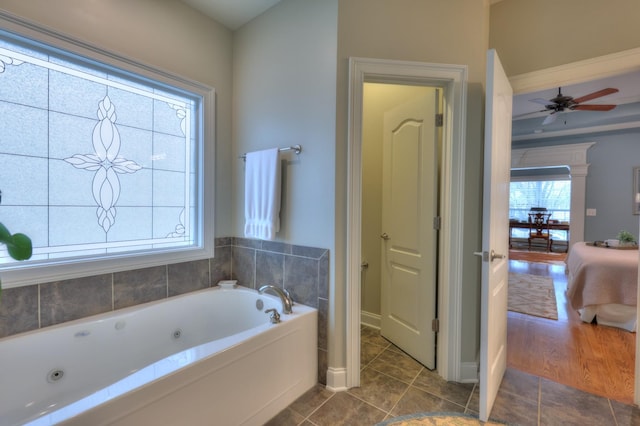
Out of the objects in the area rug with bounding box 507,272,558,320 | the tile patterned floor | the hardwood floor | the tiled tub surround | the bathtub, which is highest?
the tiled tub surround

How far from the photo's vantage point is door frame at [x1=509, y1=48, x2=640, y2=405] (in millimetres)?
1706

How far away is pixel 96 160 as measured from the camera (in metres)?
1.87

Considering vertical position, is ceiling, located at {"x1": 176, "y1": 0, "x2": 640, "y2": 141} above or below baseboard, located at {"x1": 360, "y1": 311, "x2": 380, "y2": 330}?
above

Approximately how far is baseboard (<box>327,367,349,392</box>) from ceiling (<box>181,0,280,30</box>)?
2.60 m

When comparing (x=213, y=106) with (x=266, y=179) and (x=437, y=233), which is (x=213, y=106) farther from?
(x=437, y=233)

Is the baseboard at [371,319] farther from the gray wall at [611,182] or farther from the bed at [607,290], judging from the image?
the gray wall at [611,182]

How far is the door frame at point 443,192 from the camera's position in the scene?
1839 mm

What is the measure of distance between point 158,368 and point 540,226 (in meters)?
8.90

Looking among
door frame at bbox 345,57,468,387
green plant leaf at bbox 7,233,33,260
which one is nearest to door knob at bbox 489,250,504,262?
door frame at bbox 345,57,468,387

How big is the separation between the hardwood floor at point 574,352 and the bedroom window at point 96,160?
2.72m

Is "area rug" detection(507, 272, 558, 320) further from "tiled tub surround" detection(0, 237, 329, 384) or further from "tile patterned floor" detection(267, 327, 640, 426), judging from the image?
"tiled tub surround" detection(0, 237, 329, 384)

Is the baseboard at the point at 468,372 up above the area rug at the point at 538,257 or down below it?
below

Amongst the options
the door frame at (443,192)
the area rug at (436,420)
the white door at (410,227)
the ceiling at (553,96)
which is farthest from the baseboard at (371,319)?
the ceiling at (553,96)

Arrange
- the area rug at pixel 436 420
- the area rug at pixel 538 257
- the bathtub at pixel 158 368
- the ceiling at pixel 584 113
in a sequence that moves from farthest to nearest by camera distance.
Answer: the area rug at pixel 538 257 < the ceiling at pixel 584 113 < the area rug at pixel 436 420 < the bathtub at pixel 158 368
